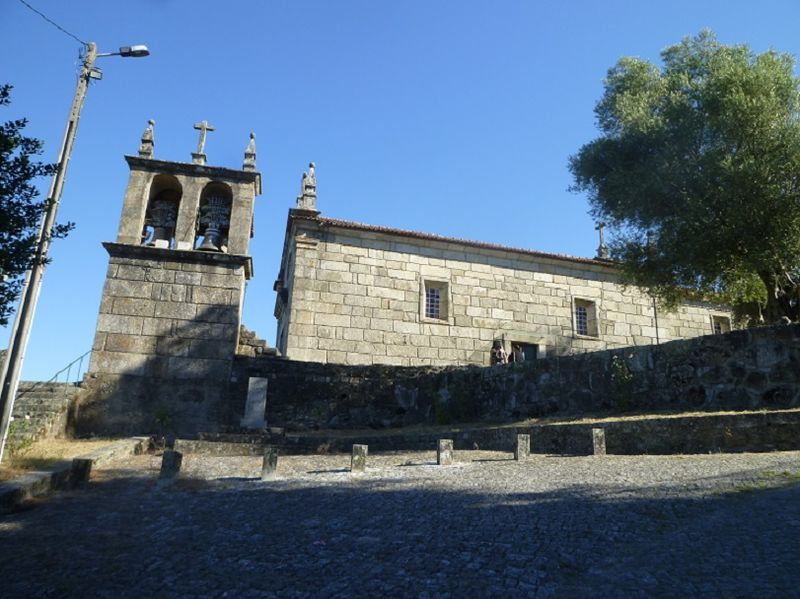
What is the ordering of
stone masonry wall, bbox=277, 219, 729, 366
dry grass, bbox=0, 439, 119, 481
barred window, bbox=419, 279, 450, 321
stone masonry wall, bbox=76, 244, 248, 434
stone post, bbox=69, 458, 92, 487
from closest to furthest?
stone post, bbox=69, 458, 92, 487 → dry grass, bbox=0, 439, 119, 481 → stone masonry wall, bbox=76, 244, 248, 434 → stone masonry wall, bbox=277, 219, 729, 366 → barred window, bbox=419, 279, 450, 321

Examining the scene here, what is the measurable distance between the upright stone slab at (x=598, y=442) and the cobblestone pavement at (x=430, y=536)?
57.4 inches

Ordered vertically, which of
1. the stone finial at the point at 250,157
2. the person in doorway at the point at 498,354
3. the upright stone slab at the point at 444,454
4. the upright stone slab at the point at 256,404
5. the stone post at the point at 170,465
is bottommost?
the stone post at the point at 170,465

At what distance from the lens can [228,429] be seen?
40.8ft

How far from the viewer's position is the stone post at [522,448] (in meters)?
8.47

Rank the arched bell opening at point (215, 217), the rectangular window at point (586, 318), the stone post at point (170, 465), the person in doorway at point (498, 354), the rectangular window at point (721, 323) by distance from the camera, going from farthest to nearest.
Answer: the rectangular window at point (721, 323), the rectangular window at point (586, 318), the person in doorway at point (498, 354), the arched bell opening at point (215, 217), the stone post at point (170, 465)

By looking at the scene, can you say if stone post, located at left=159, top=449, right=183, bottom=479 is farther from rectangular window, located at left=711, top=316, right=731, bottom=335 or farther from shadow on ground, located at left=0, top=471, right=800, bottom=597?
rectangular window, located at left=711, top=316, right=731, bottom=335

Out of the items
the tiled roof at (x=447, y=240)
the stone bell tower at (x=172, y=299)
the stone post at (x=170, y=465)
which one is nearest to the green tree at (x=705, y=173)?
the tiled roof at (x=447, y=240)

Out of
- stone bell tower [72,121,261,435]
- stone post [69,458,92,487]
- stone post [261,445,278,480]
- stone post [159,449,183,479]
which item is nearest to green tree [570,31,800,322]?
stone bell tower [72,121,261,435]

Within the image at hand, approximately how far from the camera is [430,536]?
4.32 m

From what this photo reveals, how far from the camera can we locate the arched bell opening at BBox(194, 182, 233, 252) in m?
14.4

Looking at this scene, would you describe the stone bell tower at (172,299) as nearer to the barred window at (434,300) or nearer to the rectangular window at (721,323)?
the barred window at (434,300)

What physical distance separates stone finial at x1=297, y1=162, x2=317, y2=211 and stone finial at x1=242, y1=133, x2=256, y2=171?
2941 mm

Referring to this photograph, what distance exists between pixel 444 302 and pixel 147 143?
9.14 metres

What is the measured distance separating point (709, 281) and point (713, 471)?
10.2m
